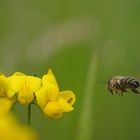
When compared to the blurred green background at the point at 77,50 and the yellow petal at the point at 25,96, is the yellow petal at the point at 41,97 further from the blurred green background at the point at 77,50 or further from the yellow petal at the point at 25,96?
the blurred green background at the point at 77,50

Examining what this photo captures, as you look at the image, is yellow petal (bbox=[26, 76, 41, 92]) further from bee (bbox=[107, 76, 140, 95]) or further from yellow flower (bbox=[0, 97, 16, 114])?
bee (bbox=[107, 76, 140, 95])

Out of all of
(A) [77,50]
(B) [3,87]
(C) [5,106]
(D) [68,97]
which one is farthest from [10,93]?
(A) [77,50]

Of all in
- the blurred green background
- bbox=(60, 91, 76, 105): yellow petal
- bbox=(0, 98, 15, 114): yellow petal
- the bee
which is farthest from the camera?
the blurred green background

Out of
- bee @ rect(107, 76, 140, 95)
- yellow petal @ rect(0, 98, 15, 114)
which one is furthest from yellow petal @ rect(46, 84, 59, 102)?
bee @ rect(107, 76, 140, 95)

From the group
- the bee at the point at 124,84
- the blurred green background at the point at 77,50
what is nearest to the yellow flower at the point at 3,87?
the bee at the point at 124,84

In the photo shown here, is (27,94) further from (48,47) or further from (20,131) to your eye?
(48,47)

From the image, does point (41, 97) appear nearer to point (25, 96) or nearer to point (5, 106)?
point (25, 96)
